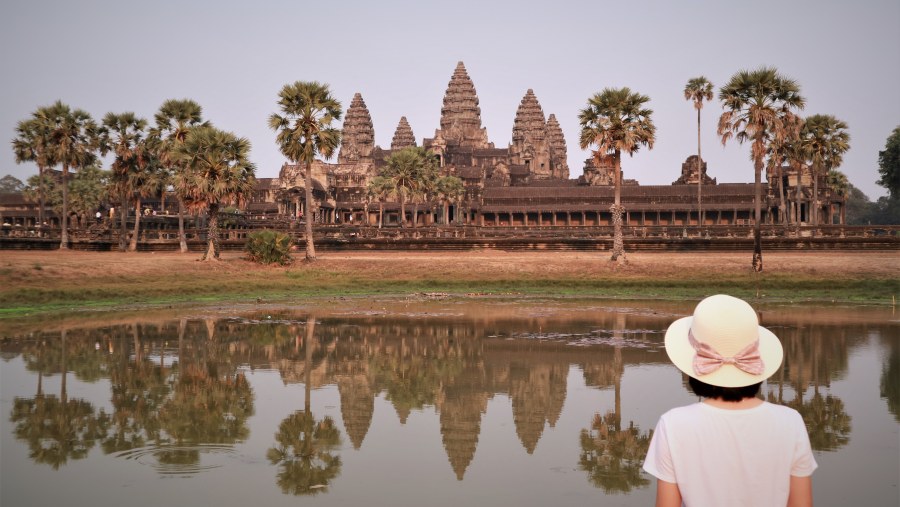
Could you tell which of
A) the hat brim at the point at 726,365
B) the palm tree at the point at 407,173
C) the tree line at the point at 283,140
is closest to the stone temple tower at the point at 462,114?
the palm tree at the point at 407,173

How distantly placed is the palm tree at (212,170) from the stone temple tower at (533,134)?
335 feet

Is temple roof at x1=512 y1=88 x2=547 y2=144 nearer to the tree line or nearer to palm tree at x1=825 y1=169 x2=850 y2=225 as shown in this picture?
palm tree at x1=825 y1=169 x2=850 y2=225

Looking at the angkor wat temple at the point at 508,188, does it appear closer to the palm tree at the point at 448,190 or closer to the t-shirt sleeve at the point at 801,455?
the palm tree at the point at 448,190

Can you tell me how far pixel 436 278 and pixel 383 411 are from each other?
31.8 metres

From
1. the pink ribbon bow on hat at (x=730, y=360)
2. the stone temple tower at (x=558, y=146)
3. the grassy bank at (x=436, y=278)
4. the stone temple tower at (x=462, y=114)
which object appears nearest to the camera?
the pink ribbon bow on hat at (x=730, y=360)

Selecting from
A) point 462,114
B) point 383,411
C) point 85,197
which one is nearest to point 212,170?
point 383,411

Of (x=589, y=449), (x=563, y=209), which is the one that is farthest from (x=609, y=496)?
(x=563, y=209)

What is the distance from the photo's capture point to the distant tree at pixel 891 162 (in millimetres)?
101562

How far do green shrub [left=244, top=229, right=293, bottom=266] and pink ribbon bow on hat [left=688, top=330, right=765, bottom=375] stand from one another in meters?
48.6

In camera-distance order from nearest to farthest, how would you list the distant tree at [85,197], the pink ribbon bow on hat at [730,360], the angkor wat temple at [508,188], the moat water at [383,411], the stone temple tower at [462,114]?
the pink ribbon bow on hat at [730,360] → the moat water at [383,411] → the distant tree at [85,197] → the angkor wat temple at [508,188] → the stone temple tower at [462,114]

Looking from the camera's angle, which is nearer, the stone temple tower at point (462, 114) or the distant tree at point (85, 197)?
the distant tree at point (85, 197)

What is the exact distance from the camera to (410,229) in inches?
2790

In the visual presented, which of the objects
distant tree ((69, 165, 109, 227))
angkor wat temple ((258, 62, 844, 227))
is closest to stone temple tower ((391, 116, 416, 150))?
angkor wat temple ((258, 62, 844, 227))

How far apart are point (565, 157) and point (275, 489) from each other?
174m
